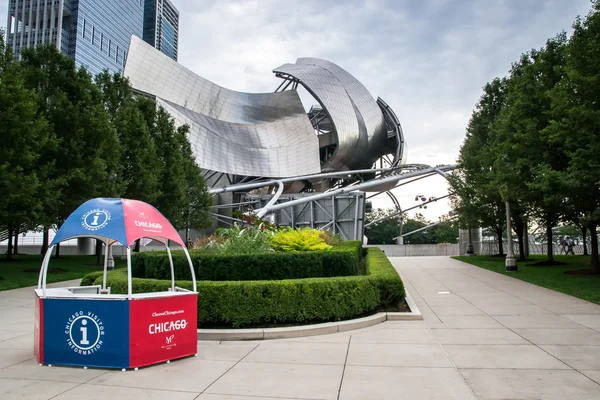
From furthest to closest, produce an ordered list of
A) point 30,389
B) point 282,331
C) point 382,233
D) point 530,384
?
point 382,233 < point 282,331 < point 530,384 < point 30,389

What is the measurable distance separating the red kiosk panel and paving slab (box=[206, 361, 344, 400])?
0.91 metres

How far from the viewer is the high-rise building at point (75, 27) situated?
138000 mm

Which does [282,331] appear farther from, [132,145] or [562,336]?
[132,145]

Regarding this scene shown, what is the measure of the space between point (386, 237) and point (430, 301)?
85.2m

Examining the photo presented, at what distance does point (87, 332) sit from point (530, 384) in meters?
5.50

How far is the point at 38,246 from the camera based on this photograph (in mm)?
46031

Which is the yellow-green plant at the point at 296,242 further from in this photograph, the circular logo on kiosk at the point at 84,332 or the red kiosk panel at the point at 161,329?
the circular logo on kiosk at the point at 84,332

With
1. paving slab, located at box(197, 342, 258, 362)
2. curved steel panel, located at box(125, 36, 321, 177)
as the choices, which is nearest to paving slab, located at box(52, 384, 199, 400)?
paving slab, located at box(197, 342, 258, 362)

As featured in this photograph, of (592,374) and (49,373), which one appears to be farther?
(49,373)

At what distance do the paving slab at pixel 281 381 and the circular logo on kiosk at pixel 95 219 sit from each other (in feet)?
8.64

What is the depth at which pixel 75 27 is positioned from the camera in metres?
140

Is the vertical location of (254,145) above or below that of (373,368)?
above

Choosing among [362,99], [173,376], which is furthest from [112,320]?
[362,99]

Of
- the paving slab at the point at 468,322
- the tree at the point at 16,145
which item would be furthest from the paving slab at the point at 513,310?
the tree at the point at 16,145
